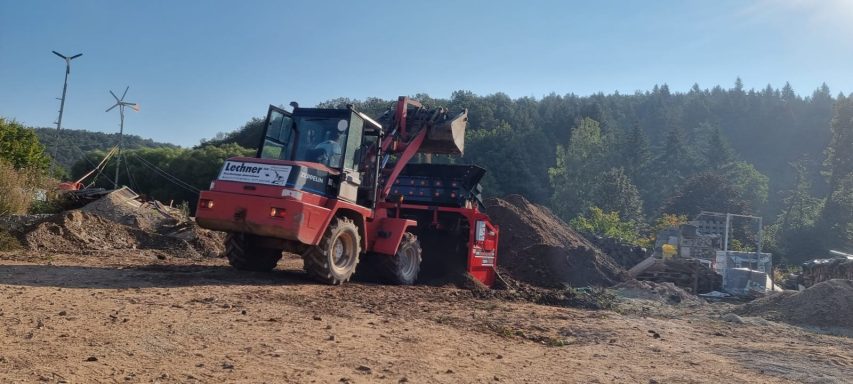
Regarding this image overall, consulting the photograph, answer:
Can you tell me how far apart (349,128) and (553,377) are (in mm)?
6099

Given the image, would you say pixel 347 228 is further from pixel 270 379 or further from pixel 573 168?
pixel 573 168

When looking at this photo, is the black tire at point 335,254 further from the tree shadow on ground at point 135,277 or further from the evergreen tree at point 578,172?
the evergreen tree at point 578,172

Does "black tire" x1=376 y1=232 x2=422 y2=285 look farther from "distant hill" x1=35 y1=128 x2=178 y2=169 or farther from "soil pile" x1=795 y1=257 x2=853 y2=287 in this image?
"distant hill" x1=35 y1=128 x2=178 y2=169

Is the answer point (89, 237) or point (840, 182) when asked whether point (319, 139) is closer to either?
point (89, 237)

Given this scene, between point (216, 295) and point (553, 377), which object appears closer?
point (553, 377)

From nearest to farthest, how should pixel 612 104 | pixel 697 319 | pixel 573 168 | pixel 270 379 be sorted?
pixel 270 379 → pixel 697 319 → pixel 573 168 → pixel 612 104

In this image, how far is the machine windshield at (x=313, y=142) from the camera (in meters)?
10.8

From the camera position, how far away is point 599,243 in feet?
88.1

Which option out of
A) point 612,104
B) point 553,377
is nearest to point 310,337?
point 553,377

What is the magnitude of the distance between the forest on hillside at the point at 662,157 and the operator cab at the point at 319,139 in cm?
1395

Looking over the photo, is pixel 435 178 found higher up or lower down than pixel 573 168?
lower down

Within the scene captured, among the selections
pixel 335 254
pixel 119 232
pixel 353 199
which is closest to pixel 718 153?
pixel 119 232

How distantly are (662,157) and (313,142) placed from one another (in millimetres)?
90314

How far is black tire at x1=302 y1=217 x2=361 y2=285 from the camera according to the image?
400 inches
